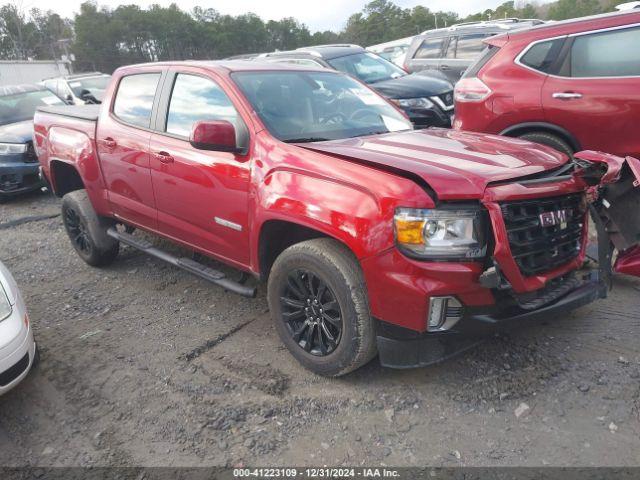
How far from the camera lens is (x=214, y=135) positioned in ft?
9.89

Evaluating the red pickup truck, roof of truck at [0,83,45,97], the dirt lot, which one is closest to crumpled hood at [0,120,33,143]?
roof of truck at [0,83,45,97]

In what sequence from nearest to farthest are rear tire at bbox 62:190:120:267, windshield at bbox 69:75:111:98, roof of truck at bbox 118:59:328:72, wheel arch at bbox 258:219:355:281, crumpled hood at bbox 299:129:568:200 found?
1. crumpled hood at bbox 299:129:568:200
2. wheel arch at bbox 258:219:355:281
3. roof of truck at bbox 118:59:328:72
4. rear tire at bbox 62:190:120:267
5. windshield at bbox 69:75:111:98

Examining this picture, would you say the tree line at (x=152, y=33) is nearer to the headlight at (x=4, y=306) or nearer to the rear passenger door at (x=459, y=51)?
the rear passenger door at (x=459, y=51)

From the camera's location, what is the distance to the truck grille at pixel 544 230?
2.48 metres

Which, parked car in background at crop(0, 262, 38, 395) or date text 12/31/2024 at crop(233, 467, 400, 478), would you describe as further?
parked car in background at crop(0, 262, 38, 395)

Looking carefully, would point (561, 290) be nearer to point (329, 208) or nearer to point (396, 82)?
point (329, 208)

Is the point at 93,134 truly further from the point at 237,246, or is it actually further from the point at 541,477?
the point at 541,477

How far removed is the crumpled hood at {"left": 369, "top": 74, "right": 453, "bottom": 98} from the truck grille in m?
4.97

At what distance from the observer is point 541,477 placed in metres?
2.23

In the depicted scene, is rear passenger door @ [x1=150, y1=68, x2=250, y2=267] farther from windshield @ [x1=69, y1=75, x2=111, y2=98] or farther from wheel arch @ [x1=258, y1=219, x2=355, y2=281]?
windshield @ [x1=69, y1=75, x2=111, y2=98]

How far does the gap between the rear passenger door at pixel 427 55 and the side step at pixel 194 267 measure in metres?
7.73

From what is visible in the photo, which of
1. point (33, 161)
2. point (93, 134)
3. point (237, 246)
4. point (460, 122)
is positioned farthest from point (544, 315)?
point (33, 161)

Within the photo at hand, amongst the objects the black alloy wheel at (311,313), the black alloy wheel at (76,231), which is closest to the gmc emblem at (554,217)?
the black alloy wheel at (311,313)

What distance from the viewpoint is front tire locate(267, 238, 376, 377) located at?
8.73ft
